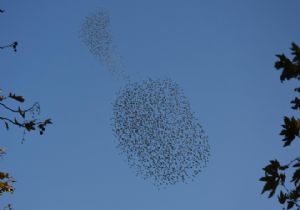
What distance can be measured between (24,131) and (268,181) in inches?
133

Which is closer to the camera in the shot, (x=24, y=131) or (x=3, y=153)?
(x=24, y=131)

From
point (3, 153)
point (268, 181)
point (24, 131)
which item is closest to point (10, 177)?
point (3, 153)

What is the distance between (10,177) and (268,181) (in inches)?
221

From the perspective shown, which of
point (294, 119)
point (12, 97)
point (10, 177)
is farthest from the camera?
point (10, 177)

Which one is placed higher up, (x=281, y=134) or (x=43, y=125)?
(x=43, y=125)

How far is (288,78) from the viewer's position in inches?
175

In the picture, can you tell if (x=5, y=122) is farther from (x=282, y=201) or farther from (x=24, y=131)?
(x=282, y=201)

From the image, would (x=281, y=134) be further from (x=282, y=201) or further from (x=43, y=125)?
(x=43, y=125)

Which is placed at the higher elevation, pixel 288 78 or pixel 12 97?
pixel 12 97

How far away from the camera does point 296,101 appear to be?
14.7ft

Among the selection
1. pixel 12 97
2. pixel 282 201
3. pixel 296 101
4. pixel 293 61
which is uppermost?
pixel 12 97

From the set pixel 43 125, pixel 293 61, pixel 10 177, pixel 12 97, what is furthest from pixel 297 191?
pixel 10 177

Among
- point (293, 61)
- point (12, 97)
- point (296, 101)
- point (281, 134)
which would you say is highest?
point (12, 97)

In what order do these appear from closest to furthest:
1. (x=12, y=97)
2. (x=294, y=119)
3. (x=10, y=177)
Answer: (x=294, y=119), (x=12, y=97), (x=10, y=177)
